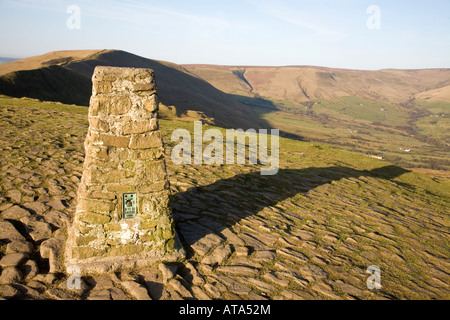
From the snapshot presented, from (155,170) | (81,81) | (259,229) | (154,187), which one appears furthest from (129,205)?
(81,81)

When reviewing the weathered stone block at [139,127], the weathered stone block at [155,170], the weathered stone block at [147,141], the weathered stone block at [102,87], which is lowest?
the weathered stone block at [155,170]

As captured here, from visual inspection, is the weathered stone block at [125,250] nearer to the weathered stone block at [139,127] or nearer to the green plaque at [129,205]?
the green plaque at [129,205]

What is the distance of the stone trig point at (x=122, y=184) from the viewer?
14.9 ft

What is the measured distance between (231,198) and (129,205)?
3.66 m

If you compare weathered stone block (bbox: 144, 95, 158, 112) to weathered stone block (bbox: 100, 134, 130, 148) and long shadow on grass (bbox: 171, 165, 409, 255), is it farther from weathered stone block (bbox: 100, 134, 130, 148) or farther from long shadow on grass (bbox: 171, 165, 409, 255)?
long shadow on grass (bbox: 171, 165, 409, 255)

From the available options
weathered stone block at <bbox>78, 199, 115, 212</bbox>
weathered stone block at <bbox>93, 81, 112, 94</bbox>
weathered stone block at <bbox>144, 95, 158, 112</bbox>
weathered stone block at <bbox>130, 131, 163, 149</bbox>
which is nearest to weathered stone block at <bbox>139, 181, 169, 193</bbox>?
weathered stone block at <bbox>78, 199, 115, 212</bbox>

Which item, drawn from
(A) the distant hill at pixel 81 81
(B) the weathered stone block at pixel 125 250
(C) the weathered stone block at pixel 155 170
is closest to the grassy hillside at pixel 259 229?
(B) the weathered stone block at pixel 125 250

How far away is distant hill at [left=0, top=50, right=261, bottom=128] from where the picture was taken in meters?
37.1

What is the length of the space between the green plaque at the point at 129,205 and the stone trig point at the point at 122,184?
13 millimetres

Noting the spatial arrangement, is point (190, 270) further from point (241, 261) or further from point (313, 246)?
point (313, 246)

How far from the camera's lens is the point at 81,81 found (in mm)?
49219

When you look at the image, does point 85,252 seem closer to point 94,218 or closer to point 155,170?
point 94,218

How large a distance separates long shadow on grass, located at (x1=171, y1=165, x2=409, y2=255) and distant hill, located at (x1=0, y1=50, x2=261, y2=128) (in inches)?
1357
